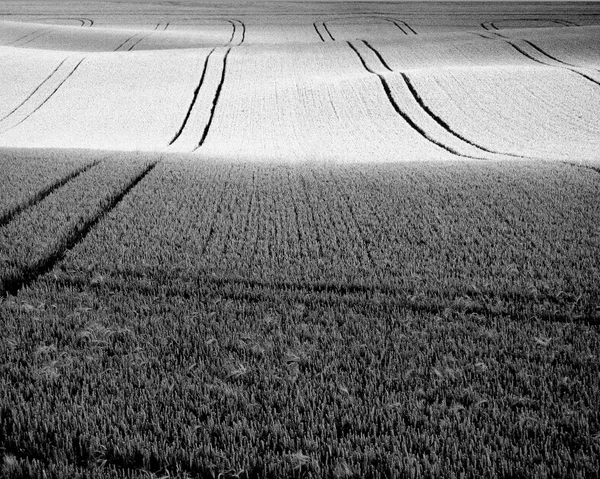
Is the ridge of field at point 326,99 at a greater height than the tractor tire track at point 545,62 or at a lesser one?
lesser

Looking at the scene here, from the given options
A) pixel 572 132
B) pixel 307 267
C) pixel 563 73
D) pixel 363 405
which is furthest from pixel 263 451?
pixel 563 73

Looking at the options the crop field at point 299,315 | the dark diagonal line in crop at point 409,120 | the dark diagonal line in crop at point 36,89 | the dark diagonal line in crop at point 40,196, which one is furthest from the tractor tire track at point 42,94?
the dark diagonal line in crop at point 409,120

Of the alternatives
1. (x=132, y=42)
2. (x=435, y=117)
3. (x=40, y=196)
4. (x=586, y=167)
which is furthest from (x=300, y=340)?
(x=132, y=42)

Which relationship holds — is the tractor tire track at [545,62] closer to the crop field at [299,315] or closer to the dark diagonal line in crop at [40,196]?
the crop field at [299,315]

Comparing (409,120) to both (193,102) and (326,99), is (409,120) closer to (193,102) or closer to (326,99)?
(326,99)

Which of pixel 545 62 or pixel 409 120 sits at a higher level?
pixel 545 62

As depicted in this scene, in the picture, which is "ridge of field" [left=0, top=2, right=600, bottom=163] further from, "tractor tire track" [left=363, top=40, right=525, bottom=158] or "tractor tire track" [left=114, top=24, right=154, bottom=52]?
"tractor tire track" [left=114, top=24, right=154, bottom=52]
